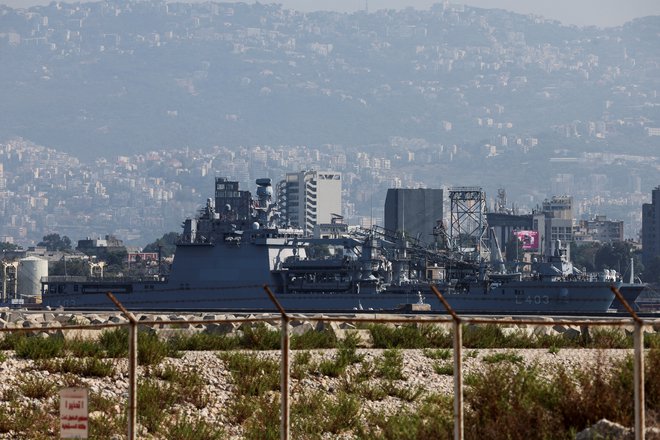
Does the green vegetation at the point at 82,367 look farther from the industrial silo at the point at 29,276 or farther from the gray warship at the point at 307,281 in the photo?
the industrial silo at the point at 29,276

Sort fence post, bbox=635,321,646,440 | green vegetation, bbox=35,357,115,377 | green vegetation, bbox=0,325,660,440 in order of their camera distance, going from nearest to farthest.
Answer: fence post, bbox=635,321,646,440
green vegetation, bbox=0,325,660,440
green vegetation, bbox=35,357,115,377

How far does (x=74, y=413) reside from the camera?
14.6 m

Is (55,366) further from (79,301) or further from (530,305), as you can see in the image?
(79,301)

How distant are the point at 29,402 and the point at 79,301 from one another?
87138 mm

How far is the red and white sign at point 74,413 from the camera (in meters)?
14.5

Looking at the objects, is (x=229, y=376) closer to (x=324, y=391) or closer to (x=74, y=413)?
(x=324, y=391)

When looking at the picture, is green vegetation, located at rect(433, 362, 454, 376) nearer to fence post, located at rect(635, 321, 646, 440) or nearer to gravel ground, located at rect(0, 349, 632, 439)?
gravel ground, located at rect(0, 349, 632, 439)

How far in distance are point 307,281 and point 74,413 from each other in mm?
79543

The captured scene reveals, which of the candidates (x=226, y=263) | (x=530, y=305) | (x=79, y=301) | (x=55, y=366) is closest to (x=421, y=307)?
(x=530, y=305)

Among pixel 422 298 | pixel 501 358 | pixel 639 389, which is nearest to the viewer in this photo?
pixel 639 389

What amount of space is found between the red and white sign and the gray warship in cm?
7287

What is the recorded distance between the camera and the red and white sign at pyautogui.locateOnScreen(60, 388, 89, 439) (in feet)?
47.5

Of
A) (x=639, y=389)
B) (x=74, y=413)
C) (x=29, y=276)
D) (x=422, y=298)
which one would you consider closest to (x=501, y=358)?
(x=639, y=389)

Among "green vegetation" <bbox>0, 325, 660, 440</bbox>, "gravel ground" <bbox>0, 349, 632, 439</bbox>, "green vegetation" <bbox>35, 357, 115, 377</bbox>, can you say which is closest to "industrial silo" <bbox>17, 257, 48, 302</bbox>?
"green vegetation" <bbox>0, 325, 660, 440</bbox>
